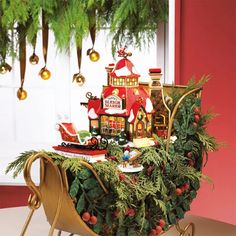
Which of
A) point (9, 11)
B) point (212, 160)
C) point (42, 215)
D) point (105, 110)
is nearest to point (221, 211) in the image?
point (212, 160)

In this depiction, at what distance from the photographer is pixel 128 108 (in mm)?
1826

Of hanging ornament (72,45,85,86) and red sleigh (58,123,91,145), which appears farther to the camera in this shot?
hanging ornament (72,45,85,86)

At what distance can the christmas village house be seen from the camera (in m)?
1.83

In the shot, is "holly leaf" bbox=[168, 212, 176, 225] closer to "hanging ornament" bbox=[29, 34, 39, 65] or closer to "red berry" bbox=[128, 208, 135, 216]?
"red berry" bbox=[128, 208, 135, 216]

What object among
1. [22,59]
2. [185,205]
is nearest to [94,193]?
[185,205]

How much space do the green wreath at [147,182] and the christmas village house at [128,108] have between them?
0.05 m

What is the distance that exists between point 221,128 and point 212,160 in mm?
135

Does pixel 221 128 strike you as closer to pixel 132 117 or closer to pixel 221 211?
pixel 221 211

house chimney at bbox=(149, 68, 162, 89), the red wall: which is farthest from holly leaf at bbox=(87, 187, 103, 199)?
the red wall

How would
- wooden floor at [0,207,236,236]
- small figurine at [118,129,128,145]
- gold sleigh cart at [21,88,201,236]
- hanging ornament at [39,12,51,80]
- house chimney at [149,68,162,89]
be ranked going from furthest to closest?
hanging ornament at [39,12,51,80]
wooden floor at [0,207,236,236]
house chimney at [149,68,162,89]
small figurine at [118,129,128,145]
gold sleigh cart at [21,88,201,236]

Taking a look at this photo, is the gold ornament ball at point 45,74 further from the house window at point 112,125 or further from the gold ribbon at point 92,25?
the house window at point 112,125

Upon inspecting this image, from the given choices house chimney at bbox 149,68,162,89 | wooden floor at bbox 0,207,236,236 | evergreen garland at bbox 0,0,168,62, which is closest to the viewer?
house chimney at bbox 149,68,162,89

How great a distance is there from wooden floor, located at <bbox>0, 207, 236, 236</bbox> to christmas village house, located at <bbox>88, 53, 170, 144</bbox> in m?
0.44

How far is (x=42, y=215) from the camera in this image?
237 centimetres
